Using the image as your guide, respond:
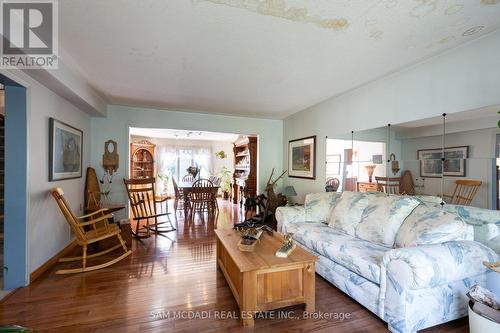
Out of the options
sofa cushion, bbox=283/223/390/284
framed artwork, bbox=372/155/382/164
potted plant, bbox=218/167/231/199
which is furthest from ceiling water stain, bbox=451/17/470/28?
potted plant, bbox=218/167/231/199

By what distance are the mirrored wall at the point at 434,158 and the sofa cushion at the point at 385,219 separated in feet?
1.18

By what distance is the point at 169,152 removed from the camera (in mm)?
8273

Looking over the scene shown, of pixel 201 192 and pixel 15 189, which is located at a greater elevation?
→ pixel 15 189

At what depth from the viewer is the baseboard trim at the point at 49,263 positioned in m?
2.35

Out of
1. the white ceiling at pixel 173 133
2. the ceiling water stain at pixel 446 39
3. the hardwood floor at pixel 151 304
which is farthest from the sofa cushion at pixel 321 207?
the white ceiling at pixel 173 133

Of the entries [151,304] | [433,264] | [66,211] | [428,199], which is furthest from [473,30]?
[66,211]

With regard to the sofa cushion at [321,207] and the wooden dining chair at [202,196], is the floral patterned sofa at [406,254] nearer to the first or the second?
the sofa cushion at [321,207]

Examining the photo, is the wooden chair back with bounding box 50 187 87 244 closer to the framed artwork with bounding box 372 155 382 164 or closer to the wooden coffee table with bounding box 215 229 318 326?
the wooden coffee table with bounding box 215 229 318 326

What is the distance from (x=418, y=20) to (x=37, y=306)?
12.8ft

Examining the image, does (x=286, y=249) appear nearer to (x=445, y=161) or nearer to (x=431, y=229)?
(x=431, y=229)

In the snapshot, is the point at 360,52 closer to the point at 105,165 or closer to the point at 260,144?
the point at 260,144

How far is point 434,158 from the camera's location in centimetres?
235

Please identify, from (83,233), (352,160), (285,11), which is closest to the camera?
(285,11)

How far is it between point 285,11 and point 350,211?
218 centimetres
